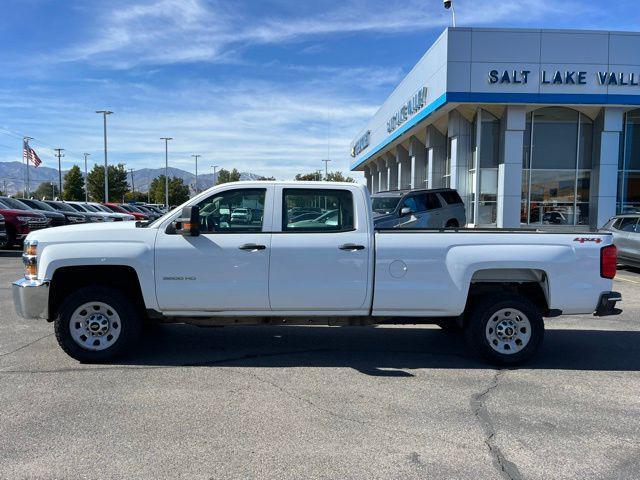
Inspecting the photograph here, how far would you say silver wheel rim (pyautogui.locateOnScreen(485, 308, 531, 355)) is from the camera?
5.87 meters

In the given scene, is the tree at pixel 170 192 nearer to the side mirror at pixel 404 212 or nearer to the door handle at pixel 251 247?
the side mirror at pixel 404 212

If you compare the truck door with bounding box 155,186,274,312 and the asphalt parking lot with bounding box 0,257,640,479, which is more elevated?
the truck door with bounding box 155,186,274,312

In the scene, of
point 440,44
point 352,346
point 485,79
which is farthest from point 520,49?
point 352,346

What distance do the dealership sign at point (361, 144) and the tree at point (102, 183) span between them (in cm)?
4348

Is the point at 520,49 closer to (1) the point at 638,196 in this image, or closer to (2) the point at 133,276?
(1) the point at 638,196

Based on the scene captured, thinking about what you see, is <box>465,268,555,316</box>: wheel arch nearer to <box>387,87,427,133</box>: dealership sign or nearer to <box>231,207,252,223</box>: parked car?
<box>231,207,252,223</box>: parked car

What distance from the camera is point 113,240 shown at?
5.70 metres

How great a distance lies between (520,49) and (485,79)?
1653 millimetres

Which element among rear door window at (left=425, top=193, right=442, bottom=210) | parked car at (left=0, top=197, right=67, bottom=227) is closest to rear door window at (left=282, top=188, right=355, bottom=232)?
rear door window at (left=425, top=193, right=442, bottom=210)

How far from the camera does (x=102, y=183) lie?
267 feet

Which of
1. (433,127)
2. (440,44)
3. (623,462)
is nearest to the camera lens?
(623,462)

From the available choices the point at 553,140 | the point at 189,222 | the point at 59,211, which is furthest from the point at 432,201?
the point at 59,211

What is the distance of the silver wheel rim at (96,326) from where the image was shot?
578cm

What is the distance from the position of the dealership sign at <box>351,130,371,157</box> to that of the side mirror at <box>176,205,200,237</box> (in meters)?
38.3
